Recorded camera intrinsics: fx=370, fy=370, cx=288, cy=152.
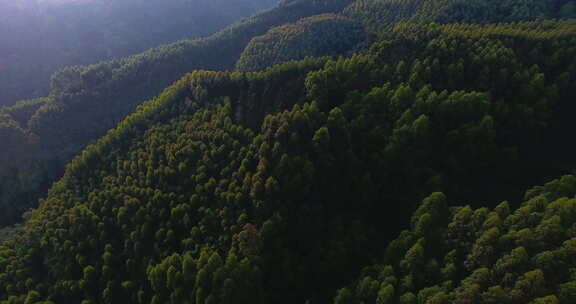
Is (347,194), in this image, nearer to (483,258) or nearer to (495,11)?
(483,258)

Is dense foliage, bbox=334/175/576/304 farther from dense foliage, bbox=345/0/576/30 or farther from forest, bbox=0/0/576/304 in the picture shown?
dense foliage, bbox=345/0/576/30

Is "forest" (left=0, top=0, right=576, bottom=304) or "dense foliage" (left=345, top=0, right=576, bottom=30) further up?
"dense foliage" (left=345, top=0, right=576, bottom=30)

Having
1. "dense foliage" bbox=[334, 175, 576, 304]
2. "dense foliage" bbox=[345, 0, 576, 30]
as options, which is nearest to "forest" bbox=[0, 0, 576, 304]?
"dense foliage" bbox=[334, 175, 576, 304]

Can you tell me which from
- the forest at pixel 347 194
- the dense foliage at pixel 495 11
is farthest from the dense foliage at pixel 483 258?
the dense foliage at pixel 495 11

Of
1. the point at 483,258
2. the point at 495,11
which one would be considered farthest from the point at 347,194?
the point at 495,11

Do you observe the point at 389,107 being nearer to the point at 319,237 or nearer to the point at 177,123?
the point at 319,237

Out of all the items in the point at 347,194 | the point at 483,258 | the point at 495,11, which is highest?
the point at 495,11

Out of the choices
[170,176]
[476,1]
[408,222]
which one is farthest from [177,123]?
[476,1]

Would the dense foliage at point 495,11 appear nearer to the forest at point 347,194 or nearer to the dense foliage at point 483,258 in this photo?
the forest at point 347,194

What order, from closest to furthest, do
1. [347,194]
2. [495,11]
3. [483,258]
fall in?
[483,258]
[347,194]
[495,11]
